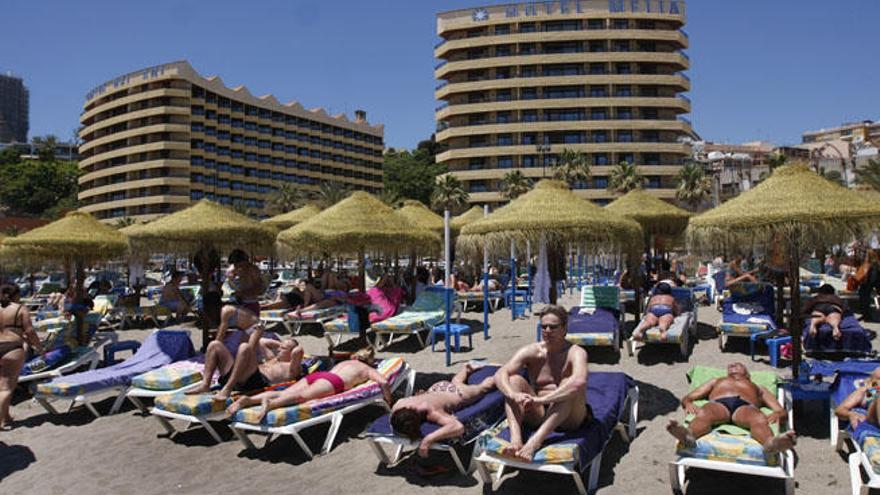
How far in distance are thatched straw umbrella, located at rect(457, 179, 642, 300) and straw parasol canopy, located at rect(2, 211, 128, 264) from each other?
8330mm

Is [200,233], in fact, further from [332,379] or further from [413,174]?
[413,174]

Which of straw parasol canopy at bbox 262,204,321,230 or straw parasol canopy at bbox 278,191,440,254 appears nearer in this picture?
straw parasol canopy at bbox 278,191,440,254

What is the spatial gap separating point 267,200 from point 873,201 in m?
70.5

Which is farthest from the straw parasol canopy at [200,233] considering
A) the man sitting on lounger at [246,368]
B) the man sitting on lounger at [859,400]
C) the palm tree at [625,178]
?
the palm tree at [625,178]

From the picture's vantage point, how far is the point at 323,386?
6.21 meters

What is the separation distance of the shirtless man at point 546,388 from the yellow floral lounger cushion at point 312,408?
189cm

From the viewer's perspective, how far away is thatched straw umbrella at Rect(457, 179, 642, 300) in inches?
287

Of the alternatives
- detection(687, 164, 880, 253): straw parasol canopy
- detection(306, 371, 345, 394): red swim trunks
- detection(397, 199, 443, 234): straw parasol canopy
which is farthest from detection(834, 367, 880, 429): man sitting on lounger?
detection(397, 199, 443, 234): straw parasol canopy

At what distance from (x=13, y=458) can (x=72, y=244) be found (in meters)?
6.86

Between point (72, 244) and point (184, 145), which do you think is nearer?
point (72, 244)

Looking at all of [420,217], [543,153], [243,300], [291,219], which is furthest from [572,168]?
[243,300]

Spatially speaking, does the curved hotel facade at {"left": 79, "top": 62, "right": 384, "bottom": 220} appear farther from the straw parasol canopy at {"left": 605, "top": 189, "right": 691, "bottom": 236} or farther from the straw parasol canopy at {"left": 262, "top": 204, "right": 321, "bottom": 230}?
the straw parasol canopy at {"left": 605, "top": 189, "right": 691, "bottom": 236}

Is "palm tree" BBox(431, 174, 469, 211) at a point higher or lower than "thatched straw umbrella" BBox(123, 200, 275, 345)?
higher

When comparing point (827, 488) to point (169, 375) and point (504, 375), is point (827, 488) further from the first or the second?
point (169, 375)
